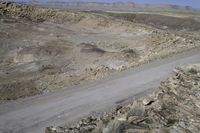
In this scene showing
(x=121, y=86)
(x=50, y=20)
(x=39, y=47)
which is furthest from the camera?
(x=50, y=20)

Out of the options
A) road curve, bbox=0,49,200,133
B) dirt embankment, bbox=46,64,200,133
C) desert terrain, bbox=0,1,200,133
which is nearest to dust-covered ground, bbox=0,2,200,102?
desert terrain, bbox=0,1,200,133

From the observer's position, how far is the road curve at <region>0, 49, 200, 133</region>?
41.6 ft

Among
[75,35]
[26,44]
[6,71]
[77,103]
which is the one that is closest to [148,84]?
[77,103]

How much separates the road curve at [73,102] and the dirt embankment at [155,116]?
35.6 inches

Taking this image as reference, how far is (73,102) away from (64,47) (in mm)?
15298

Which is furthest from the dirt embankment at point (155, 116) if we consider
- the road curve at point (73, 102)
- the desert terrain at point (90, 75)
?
the road curve at point (73, 102)

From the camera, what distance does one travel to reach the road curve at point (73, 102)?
12.7 metres

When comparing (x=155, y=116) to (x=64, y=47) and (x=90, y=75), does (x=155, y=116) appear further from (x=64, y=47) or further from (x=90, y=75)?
(x=64, y=47)

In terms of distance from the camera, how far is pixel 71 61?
2669 cm

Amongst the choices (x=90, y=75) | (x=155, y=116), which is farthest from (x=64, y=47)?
(x=155, y=116)

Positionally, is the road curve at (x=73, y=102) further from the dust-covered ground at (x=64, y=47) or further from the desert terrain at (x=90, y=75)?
the dust-covered ground at (x=64, y=47)

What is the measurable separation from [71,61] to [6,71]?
4.65 metres

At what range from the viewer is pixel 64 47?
2969 cm

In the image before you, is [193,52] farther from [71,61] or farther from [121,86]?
[121,86]
